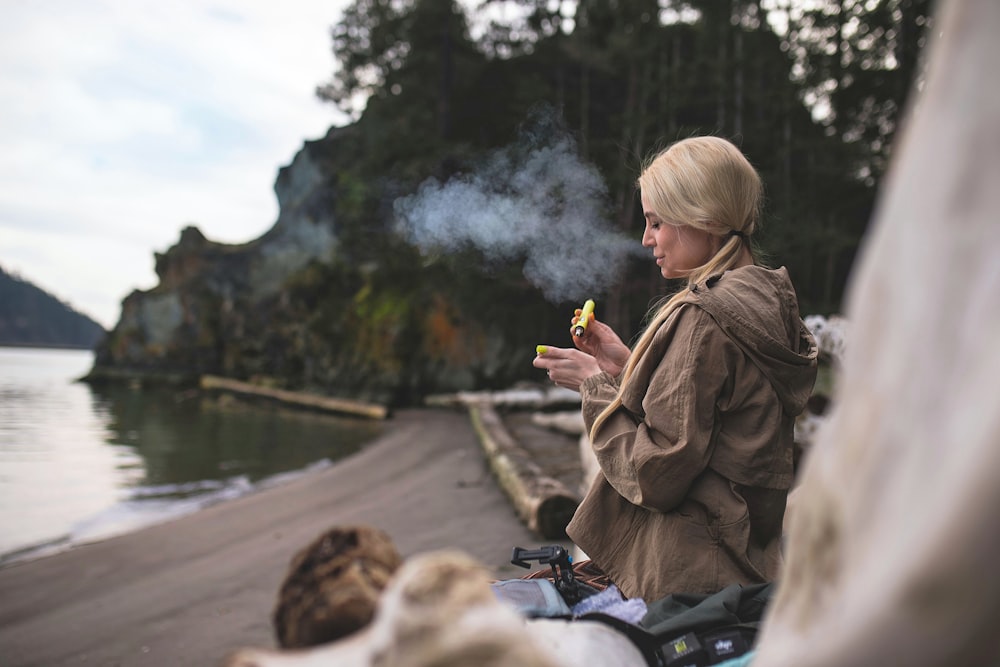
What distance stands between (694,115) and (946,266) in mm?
20971

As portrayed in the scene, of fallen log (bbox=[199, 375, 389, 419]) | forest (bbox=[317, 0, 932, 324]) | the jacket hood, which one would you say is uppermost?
forest (bbox=[317, 0, 932, 324])

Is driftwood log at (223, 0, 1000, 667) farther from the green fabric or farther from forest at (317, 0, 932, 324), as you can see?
forest at (317, 0, 932, 324)

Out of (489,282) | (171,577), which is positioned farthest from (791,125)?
(171,577)

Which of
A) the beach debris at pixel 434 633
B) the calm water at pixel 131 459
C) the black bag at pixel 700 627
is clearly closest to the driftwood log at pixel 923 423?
the beach debris at pixel 434 633

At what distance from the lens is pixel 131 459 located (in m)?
13.5

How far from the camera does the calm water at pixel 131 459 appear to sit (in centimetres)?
905

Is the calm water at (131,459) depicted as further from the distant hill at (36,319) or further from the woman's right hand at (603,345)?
the distant hill at (36,319)

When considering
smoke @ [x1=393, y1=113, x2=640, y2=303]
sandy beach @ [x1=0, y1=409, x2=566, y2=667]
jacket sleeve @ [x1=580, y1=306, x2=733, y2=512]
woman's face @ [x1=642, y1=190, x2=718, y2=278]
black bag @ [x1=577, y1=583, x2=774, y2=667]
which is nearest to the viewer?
black bag @ [x1=577, y1=583, x2=774, y2=667]

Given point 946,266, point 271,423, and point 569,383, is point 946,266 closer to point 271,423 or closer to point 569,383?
point 569,383

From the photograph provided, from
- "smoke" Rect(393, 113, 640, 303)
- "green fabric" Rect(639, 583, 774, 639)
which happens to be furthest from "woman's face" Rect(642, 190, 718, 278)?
"smoke" Rect(393, 113, 640, 303)

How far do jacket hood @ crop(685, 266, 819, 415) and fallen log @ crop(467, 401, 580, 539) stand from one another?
4.42 metres

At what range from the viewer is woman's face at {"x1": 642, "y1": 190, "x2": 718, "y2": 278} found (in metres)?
2.26

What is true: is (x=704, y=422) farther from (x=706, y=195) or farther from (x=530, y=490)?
(x=530, y=490)

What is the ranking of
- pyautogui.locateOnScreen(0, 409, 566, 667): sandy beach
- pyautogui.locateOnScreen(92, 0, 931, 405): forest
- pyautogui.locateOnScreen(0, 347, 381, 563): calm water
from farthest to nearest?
1. pyautogui.locateOnScreen(92, 0, 931, 405): forest
2. pyautogui.locateOnScreen(0, 347, 381, 563): calm water
3. pyautogui.locateOnScreen(0, 409, 566, 667): sandy beach
